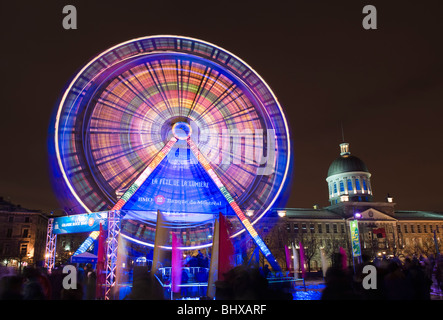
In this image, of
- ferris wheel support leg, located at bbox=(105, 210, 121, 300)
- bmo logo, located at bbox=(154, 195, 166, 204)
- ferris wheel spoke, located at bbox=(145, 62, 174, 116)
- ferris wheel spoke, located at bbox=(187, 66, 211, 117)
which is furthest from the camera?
ferris wheel spoke, located at bbox=(187, 66, 211, 117)

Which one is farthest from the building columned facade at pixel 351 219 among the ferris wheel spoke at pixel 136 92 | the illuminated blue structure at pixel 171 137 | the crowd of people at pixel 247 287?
the crowd of people at pixel 247 287

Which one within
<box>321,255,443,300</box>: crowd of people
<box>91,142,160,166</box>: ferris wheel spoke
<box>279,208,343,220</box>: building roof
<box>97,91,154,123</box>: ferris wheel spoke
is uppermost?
<box>279,208,343,220</box>: building roof

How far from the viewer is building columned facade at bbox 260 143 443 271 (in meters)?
72.6

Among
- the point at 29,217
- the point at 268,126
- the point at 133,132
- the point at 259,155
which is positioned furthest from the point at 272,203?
the point at 29,217

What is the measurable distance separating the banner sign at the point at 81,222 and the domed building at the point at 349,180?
246ft

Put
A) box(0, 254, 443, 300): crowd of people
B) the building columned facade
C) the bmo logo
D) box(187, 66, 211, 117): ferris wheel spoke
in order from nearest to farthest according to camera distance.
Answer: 1. box(0, 254, 443, 300): crowd of people
2. the bmo logo
3. box(187, 66, 211, 117): ferris wheel spoke
4. the building columned facade

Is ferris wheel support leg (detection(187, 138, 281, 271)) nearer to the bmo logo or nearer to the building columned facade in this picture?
the bmo logo

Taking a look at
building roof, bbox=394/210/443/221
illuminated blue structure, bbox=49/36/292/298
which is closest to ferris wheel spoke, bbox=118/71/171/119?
illuminated blue structure, bbox=49/36/292/298

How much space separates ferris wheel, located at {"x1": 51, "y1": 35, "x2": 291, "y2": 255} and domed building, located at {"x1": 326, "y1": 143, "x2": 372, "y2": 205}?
69956mm

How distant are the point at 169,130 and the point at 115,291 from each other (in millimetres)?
8931

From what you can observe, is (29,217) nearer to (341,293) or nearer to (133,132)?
(133,132)

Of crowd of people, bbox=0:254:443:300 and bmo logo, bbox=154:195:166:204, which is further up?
bmo logo, bbox=154:195:166:204

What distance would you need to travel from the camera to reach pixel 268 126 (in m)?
20.3

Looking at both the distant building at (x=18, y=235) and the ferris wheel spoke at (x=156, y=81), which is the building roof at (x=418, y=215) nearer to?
the distant building at (x=18, y=235)
